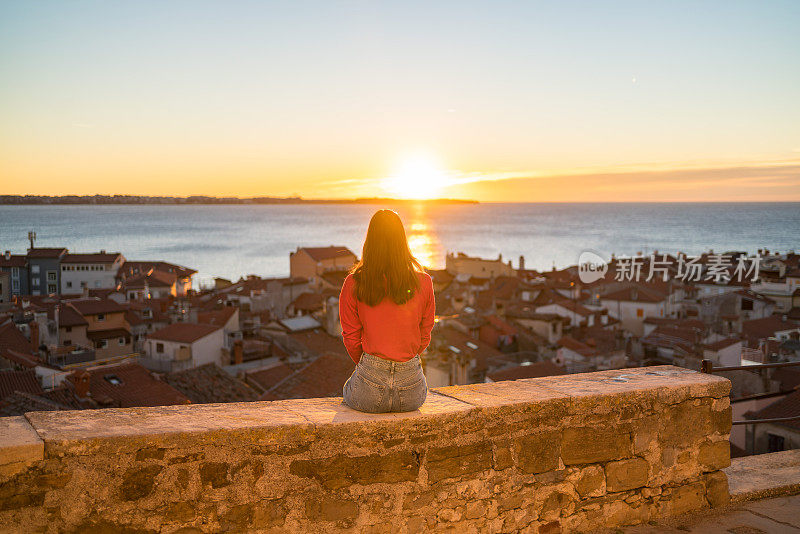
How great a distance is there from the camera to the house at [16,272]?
175ft

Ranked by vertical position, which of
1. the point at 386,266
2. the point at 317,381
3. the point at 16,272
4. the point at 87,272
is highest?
the point at 386,266

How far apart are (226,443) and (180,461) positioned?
193mm

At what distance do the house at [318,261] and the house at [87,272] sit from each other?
1630 centimetres

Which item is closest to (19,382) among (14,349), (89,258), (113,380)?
(113,380)

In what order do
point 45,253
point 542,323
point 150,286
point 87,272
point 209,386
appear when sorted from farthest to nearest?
1. point 87,272
2. point 45,253
3. point 150,286
4. point 542,323
5. point 209,386

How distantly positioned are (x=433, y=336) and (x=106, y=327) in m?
16.9

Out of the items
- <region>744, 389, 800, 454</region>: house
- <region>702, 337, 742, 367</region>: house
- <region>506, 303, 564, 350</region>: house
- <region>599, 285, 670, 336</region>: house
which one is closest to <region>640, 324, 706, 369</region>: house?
<region>702, 337, 742, 367</region>: house

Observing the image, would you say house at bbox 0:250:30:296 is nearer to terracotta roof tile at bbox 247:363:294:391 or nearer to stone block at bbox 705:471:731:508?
terracotta roof tile at bbox 247:363:294:391

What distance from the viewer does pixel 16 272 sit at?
54094 millimetres

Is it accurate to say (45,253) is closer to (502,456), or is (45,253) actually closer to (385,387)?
(385,387)

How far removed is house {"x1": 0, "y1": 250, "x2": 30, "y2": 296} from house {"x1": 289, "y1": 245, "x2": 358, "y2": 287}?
22655 millimetres

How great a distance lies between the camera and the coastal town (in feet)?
56.0

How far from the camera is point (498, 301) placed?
39156 millimetres

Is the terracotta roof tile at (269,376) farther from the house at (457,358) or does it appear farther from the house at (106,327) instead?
the house at (106,327)
